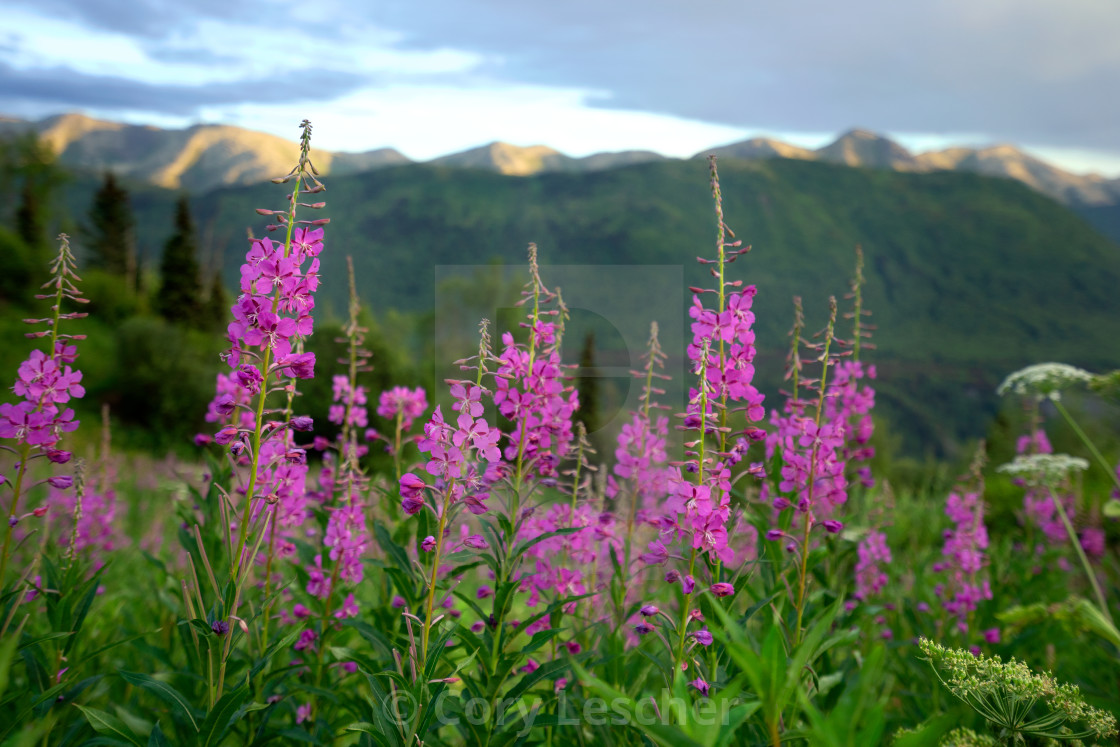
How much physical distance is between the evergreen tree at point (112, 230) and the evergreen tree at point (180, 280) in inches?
538

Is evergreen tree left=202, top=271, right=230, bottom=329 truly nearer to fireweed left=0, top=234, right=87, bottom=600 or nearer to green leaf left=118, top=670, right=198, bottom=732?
fireweed left=0, top=234, right=87, bottom=600

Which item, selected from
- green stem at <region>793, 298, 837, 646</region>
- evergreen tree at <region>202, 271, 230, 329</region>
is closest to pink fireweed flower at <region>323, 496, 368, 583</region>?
green stem at <region>793, 298, 837, 646</region>

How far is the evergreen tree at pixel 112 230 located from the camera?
52656 millimetres

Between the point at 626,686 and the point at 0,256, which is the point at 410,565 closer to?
the point at 626,686

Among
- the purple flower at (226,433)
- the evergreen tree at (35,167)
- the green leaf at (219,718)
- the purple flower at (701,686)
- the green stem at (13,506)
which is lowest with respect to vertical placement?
the green leaf at (219,718)

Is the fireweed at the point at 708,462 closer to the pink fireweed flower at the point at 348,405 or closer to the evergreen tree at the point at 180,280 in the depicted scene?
the pink fireweed flower at the point at 348,405

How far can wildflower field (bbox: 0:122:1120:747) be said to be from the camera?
93.2 inches

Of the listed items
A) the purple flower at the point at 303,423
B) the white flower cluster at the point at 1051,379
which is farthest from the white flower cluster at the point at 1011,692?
the white flower cluster at the point at 1051,379

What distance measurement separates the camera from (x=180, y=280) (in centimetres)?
4166

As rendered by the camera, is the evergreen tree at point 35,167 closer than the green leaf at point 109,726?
No

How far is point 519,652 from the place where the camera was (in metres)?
2.65

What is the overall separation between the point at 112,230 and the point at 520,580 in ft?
211

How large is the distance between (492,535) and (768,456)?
1.78 m

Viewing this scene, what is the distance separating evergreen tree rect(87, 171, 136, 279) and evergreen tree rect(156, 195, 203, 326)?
44.8 feet
